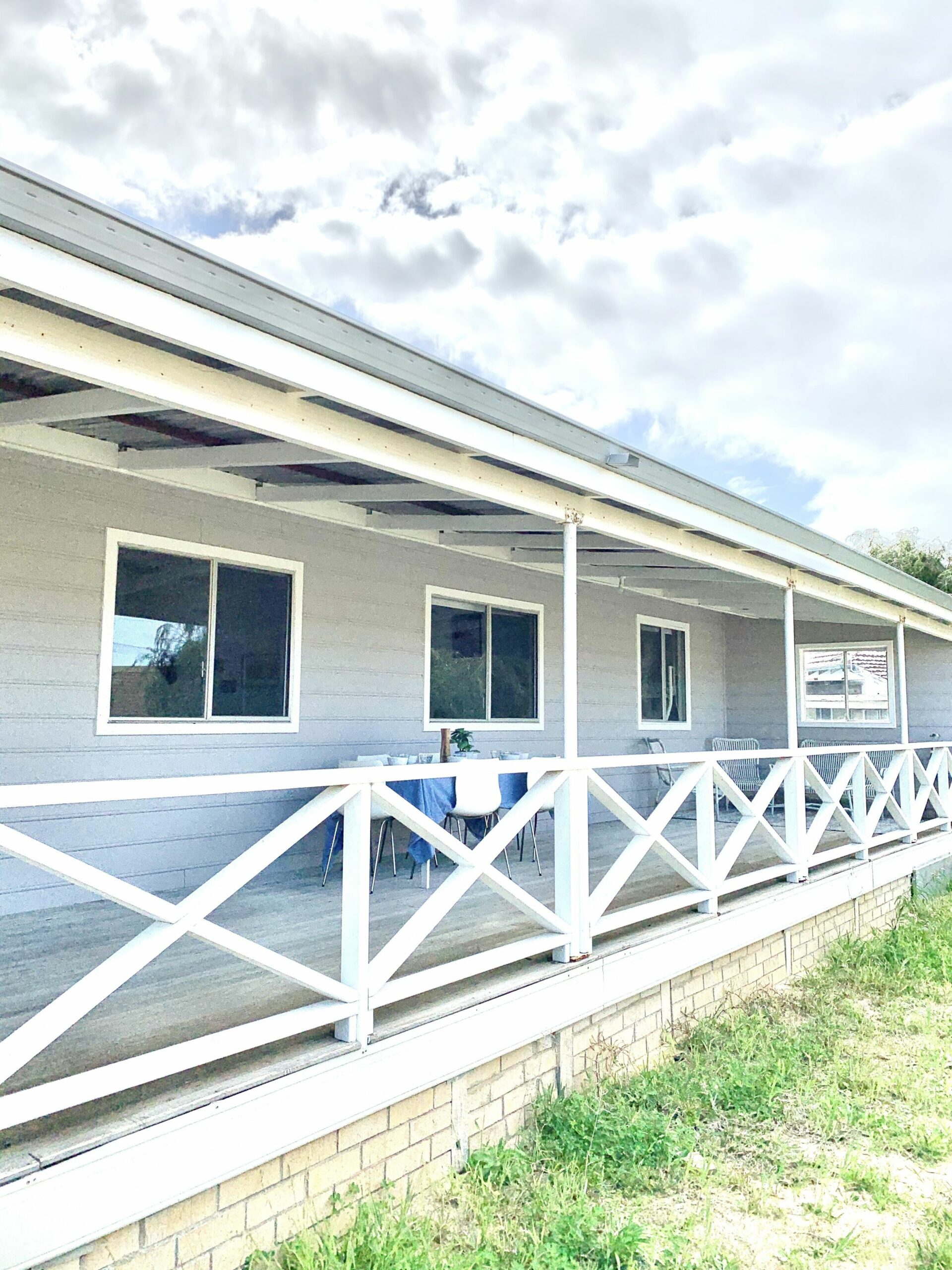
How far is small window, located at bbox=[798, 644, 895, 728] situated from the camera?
1059cm

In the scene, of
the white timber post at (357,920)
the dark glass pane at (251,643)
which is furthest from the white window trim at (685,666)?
the white timber post at (357,920)

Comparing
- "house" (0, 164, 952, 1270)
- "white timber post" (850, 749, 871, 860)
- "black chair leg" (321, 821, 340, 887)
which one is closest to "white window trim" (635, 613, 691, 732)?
"house" (0, 164, 952, 1270)

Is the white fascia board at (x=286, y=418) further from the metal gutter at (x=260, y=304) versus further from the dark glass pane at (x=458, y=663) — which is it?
the dark glass pane at (x=458, y=663)

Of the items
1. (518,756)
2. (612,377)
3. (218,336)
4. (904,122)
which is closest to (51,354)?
(218,336)

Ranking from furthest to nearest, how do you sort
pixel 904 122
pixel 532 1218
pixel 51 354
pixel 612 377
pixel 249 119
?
pixel 612 377, pixel 904 122, pixel 249 119, pixel 532 1218, pixel 51 354

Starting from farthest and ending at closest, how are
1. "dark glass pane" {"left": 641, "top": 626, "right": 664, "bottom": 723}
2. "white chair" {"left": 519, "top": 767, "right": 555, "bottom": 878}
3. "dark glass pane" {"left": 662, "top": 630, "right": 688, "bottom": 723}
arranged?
1. "dark glass pane" {"left": 662, "top": 630, "right": 688, "bottom": 723}
2. "dark glass pane" {"left": 641, "top": 626, "right": 664, "bottom": 723}
3. "white chair" {"left": 519, "top": 767, "right": 555, "bottom": 878}

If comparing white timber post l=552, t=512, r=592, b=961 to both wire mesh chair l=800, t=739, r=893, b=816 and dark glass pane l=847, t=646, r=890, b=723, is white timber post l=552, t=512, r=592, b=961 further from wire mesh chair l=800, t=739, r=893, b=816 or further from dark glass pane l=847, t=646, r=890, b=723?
dark glass pane l=847, t=646, r=890, b=723

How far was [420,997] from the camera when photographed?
3473mm

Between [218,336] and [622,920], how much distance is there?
10.1 ft

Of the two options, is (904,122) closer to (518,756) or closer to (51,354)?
(518,756)

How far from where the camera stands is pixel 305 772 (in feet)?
9.58

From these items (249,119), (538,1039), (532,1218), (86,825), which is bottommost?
(532,1218)

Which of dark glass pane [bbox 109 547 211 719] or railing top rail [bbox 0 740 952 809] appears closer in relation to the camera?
railing top rail [bbox 0 740 952 809]

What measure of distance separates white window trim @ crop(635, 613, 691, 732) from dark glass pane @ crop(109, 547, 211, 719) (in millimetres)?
5059
